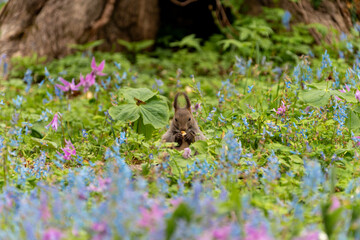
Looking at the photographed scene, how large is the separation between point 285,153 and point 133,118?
124cm

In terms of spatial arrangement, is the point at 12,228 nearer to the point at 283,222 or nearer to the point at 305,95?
the point at 283,222

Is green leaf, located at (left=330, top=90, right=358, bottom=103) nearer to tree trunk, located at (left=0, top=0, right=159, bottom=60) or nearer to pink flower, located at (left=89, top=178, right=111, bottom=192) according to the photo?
pink flower, located at (left=89, top=178, right=111, bottom=192)

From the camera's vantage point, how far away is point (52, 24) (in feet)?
24.7

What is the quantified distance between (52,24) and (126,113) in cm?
433

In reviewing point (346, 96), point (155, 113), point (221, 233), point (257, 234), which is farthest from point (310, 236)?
point (155, 113)

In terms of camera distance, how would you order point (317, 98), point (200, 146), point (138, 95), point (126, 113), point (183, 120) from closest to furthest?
point (200, 146)
point (317, 98)
point (126, 113)
point (138, 95)
point (183, 120)

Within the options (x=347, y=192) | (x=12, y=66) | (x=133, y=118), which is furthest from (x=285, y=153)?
(x=12, y=66)

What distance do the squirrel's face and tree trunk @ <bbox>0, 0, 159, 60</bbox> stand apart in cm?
411

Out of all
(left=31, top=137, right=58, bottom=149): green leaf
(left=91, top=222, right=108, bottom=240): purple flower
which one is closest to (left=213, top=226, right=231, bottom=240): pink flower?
(left=91, top=222, right=108, bottom=240): purple flower

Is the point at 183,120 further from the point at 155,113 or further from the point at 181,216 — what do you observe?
the point at 181,216

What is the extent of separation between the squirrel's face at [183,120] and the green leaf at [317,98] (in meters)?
0.99

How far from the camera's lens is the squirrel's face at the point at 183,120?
4051 mm

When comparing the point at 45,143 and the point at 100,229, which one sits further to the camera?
the point at 45,143

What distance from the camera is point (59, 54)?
7.62 m
